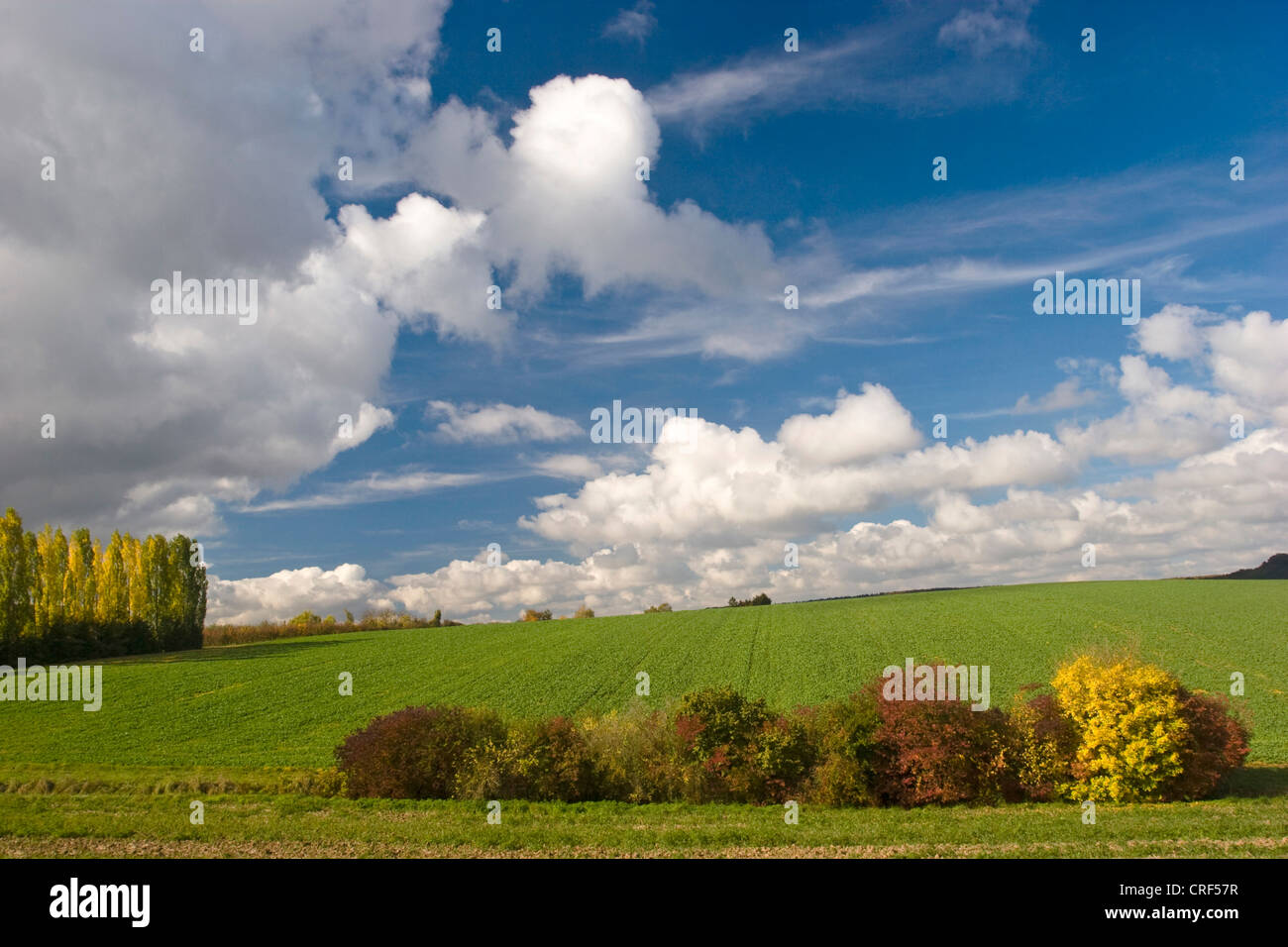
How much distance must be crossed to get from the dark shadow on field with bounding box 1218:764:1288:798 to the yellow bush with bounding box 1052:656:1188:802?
7.56ft

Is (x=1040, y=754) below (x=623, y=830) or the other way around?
the other way around

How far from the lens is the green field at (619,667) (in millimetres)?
34188

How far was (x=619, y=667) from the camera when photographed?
47.8 m

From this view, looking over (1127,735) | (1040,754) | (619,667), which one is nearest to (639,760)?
(1040,754)

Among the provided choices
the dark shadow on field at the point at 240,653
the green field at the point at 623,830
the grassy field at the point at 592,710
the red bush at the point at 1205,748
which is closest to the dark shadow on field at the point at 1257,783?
the grassy field at the point at 592,710

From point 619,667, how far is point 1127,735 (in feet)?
104

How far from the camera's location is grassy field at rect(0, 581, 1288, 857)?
50.5ft

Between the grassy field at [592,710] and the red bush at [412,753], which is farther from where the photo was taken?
the red bush at [412,753]

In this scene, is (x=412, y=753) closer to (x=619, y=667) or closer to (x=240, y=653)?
(x=619, y=667)

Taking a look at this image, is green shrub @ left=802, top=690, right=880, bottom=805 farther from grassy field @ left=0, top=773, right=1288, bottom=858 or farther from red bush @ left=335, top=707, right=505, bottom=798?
red bush @ left=335, top=707, right=505, bottom=798

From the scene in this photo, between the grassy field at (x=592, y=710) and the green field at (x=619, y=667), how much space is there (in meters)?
0.22

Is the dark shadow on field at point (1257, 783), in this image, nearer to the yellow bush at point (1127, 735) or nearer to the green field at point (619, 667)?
the green field at point (619, 667)

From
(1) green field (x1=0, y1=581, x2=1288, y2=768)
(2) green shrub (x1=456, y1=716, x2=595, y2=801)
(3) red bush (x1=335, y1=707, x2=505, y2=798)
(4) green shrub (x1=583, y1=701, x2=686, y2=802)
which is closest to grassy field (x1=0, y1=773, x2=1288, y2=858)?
(2) green shrub (x1=456, y1=716, x2=595, y2=801)

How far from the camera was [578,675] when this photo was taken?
4550 centimetres
